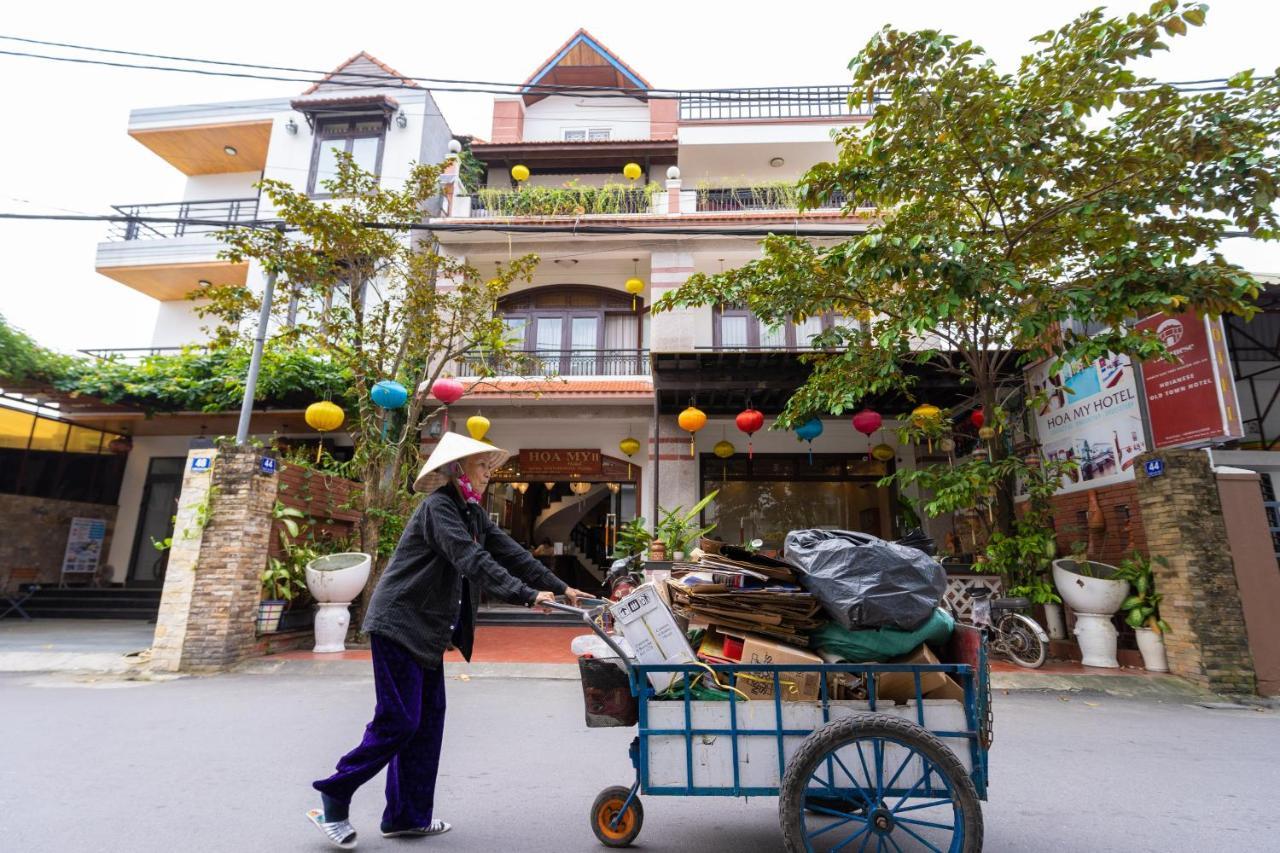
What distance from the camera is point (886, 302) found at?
25.5 ft

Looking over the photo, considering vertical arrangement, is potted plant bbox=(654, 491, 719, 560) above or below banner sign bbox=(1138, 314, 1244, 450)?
below

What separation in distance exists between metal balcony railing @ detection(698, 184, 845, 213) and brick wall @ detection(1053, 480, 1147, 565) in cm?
721

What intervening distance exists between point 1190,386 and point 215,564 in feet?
34.3

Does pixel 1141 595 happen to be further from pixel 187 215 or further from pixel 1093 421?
pixel 187 215

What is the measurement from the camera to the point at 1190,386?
647 cm

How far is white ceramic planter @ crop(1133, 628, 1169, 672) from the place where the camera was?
21.5ft

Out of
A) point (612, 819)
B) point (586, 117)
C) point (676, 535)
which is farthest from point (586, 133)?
point (612, 819)

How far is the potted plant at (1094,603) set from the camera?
6.92m

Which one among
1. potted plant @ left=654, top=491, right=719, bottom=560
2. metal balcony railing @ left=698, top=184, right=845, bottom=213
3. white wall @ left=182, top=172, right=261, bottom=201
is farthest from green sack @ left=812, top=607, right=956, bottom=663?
white wall @ left=182, top=172, right=261, bottom=201

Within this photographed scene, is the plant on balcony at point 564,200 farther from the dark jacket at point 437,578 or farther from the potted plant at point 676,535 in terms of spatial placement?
the dark jacket at point 437,578

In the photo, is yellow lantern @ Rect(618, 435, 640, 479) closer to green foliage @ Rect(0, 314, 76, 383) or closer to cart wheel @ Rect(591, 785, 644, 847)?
cart wheel @ Rect(591, 785, 644, 847)

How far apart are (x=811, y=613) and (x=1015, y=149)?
526cm

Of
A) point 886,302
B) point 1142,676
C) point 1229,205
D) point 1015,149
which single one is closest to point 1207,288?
point 1229,205

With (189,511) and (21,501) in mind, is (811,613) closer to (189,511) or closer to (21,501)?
(189,511)
